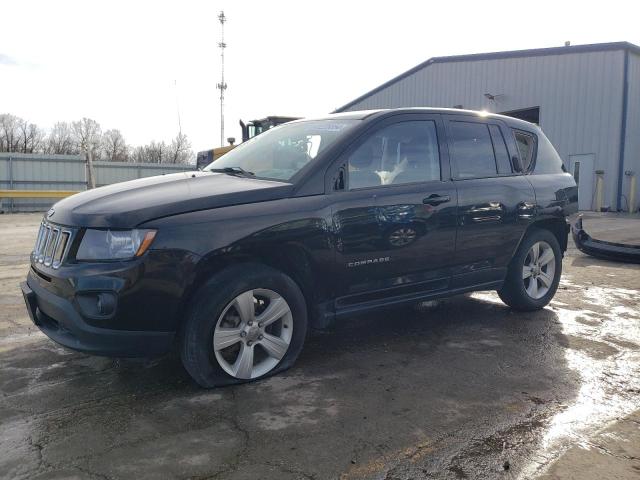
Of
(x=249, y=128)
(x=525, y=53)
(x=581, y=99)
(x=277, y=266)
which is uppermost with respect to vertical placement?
(x=525, y=53)

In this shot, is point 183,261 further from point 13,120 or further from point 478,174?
point 13,120

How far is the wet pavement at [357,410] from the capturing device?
8.46 feet

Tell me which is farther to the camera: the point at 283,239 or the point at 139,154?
the point at 139,154

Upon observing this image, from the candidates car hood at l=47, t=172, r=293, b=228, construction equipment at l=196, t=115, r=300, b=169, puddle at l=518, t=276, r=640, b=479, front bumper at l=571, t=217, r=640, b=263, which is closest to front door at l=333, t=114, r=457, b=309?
car hood at l=47, t=172, r=293, b=228

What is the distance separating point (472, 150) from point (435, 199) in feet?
2.67

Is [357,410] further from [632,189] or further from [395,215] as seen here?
[632,189]

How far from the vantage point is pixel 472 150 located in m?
4.79

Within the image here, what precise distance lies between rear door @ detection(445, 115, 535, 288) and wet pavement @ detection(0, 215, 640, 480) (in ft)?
1.93

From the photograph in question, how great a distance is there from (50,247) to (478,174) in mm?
3384

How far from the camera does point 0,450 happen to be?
2680 millimetres

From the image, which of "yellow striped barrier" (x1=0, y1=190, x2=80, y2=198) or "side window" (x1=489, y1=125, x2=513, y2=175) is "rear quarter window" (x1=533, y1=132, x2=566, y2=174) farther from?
"yellow striped barrier" (x1=0, y1=190, x2=80, y2=198)

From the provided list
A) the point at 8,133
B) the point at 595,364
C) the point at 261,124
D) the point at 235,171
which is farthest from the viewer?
the point at 8,133

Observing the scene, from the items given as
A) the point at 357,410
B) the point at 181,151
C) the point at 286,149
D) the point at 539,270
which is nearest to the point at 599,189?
the point at 539,270

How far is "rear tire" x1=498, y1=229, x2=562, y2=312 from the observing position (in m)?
5.20
